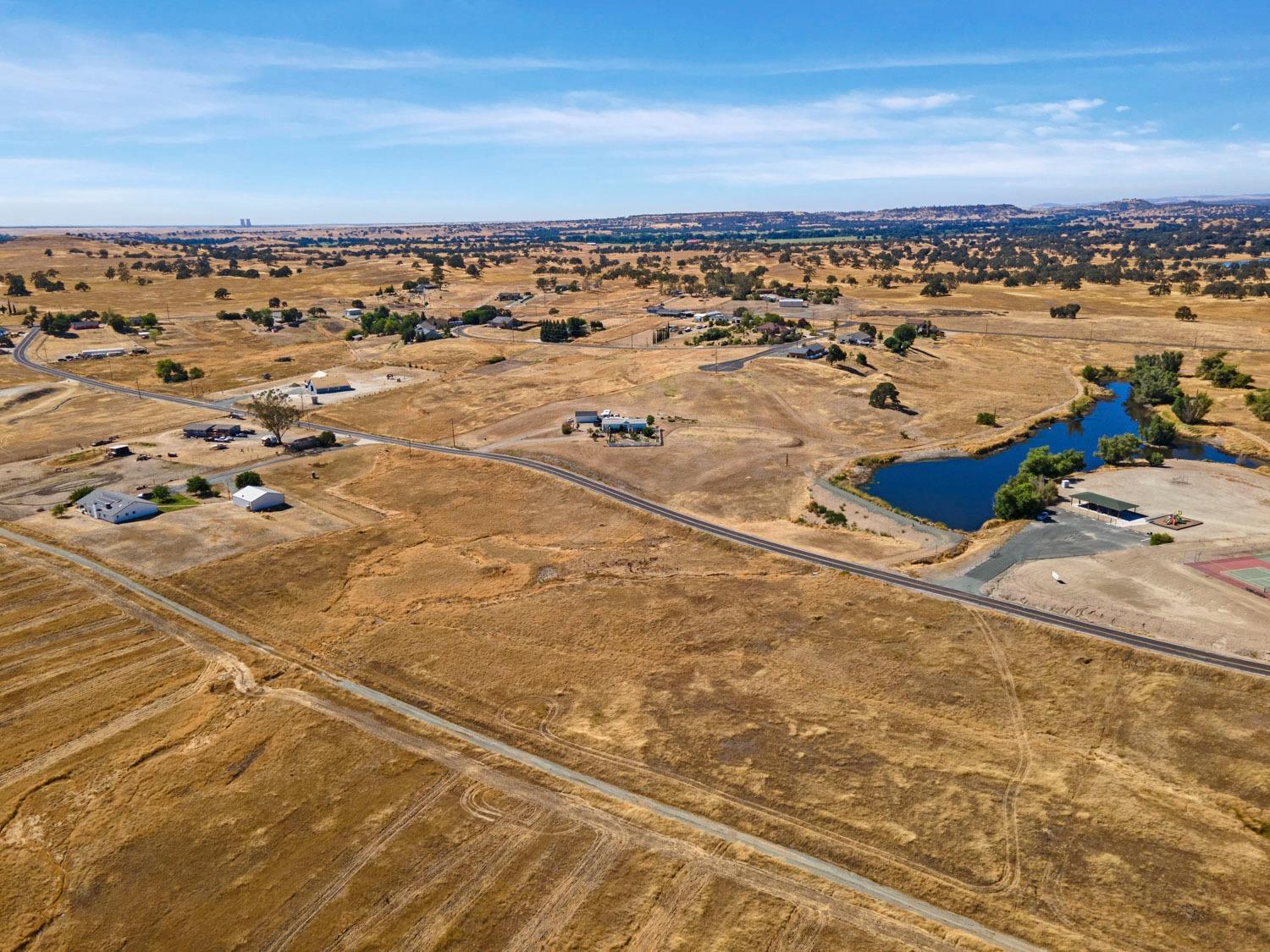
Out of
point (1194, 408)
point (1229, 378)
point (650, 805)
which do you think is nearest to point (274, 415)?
point (650, 805)

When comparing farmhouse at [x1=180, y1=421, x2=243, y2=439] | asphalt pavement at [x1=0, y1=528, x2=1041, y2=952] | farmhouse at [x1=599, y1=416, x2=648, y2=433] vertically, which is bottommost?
asphalt pavement at [x1=0, y1=528, x2=1041, y2=952]

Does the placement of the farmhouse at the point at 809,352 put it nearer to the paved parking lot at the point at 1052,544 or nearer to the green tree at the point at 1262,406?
the green tree at the point at 1262,406

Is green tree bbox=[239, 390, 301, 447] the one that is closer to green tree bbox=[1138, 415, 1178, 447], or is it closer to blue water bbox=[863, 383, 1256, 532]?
blue water bbox=[863, 383, 1256, 532]

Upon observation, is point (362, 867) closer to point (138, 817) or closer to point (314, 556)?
point (138, 817)

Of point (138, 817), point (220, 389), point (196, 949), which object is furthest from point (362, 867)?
point (220, 389)

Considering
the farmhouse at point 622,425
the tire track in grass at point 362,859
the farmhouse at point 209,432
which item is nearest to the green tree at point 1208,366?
the farmhouse at point 622,425

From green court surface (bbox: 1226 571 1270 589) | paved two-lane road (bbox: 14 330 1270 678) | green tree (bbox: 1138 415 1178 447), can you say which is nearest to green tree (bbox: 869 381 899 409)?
green tree (bbox: 1138 415 1178 447)
